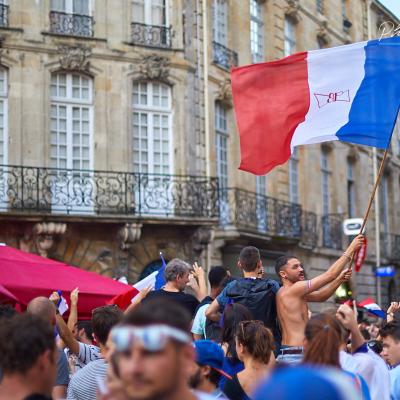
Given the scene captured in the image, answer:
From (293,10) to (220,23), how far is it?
4.13m

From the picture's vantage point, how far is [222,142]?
2300cm

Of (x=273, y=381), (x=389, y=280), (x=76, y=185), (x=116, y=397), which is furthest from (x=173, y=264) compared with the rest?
(x=389, y=280)

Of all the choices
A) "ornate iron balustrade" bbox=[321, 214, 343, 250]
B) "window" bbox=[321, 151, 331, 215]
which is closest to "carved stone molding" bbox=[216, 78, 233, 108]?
"ornate iron balustrade" bbox=[321, 214, 343, 250]

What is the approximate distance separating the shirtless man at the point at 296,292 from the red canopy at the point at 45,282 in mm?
3585

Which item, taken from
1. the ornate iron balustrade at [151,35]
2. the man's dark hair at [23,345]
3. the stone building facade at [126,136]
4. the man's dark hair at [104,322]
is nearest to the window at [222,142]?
the stone building facade at [126,136]

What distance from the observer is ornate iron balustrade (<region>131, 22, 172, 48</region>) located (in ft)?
69.1

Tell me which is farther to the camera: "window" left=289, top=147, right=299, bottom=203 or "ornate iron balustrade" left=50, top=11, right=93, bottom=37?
"window" left=289, top=147, right=299, bottom=203

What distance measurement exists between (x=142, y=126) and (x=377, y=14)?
15.5m

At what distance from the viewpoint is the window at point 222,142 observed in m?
22.8

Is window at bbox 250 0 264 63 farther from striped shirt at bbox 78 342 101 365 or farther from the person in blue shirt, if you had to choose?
the person in blue shirt

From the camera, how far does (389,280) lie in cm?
3284

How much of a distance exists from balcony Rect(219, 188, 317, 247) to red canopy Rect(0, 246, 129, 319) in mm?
10273

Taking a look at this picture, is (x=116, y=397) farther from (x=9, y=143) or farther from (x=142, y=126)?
(x=142, y=126)

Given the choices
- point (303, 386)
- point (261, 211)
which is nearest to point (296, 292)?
point (303, 386)
